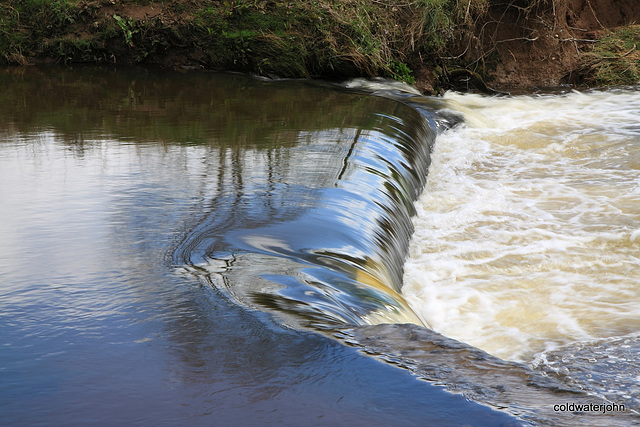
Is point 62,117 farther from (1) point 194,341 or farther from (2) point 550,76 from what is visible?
(2) point 550,76

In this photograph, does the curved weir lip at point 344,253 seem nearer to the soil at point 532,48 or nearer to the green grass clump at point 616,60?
the soil at point 532,48

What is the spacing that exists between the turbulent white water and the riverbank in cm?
227

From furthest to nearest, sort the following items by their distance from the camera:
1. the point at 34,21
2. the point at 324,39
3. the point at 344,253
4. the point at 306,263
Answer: the point at 34,21
the point at 324,39
the point at 344,253
the point at 306,263

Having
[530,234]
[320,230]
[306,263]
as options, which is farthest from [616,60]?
[306,263]

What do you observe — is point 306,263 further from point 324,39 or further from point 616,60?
point 616,60

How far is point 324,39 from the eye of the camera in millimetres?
9961

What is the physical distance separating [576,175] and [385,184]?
8.68 ft

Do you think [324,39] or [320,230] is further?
[324,39]

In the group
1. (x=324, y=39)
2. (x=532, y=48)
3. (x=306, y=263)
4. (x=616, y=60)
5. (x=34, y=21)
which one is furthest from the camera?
(x=532, y=48)

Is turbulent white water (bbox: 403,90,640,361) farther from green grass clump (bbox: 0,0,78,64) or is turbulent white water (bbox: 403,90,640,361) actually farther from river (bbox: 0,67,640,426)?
green grass clump (bbox: 0,0,78,64)

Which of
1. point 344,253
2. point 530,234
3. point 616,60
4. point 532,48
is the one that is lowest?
point 530,234

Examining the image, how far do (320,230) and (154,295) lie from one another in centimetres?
130

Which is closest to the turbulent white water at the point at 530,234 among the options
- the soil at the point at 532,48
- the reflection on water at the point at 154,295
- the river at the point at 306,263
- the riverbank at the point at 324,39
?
the river at the point at 306,263

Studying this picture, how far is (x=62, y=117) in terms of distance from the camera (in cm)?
689
